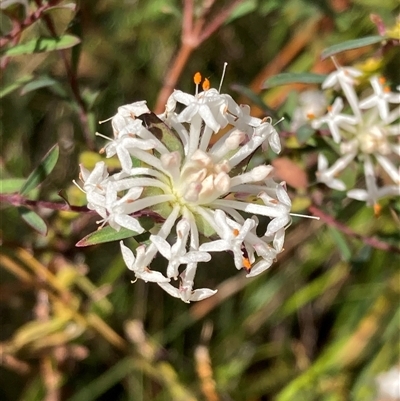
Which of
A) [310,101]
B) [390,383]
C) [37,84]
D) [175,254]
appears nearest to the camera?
[175,254]

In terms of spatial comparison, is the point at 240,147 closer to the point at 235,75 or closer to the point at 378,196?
the point at 378,196

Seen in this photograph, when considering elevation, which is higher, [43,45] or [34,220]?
[43,45]

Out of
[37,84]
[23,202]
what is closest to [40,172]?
[23,202]

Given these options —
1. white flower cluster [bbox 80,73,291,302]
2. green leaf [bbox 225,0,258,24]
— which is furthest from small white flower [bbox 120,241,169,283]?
green leaf [bbox 225,0,258,24]

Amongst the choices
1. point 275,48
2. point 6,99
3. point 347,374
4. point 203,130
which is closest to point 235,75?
point 275,48

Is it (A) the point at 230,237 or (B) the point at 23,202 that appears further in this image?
(B) the point at 23,202

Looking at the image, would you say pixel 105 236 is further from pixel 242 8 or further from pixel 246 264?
pixel 242 8

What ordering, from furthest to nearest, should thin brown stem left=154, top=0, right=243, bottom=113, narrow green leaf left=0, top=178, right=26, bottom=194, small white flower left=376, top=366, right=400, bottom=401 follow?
small white flower left=376, top=366, right=400, bottom=401 → thin brown stem left=154, top=0, right=243, bottom=113 → narrow green leaf left=0, top=178, right=26, bottom=194

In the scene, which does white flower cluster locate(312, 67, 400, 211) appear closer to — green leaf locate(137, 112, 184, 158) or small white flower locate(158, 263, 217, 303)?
green leaf locate(137, 112, 184, 158)
